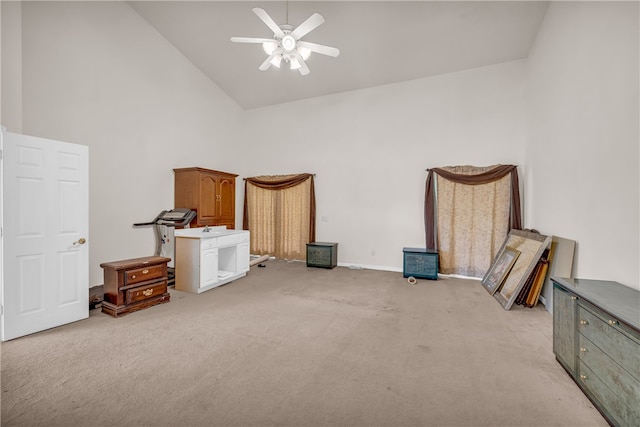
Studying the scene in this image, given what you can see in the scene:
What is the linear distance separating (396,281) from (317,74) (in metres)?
4.36

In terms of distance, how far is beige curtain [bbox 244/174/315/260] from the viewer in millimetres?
6191

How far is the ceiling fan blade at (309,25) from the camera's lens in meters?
2.76

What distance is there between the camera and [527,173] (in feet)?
14.7

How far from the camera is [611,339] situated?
1.55m

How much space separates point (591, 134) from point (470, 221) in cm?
242

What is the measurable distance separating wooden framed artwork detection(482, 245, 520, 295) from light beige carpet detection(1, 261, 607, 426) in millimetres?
608

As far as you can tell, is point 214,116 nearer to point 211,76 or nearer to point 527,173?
point 211,76

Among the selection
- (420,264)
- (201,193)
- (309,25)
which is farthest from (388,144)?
(201,193)

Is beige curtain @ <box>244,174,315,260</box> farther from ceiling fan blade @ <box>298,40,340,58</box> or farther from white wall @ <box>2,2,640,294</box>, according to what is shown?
ceiling fan blade @ <box>298,40,340,58</box>

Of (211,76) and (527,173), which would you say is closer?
(527,173)

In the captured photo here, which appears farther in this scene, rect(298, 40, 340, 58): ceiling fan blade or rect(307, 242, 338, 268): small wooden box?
rect(307, 242, 338, 268): small wooden box

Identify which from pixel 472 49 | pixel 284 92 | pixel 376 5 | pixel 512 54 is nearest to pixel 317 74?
pixel 284 92

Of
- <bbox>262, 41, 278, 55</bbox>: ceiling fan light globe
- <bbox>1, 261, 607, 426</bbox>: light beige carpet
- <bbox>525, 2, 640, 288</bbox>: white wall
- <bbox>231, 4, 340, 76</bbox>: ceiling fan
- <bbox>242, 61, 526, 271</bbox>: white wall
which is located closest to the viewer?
<bbox>1, 261, 607, 426</bbox>: light beige carpet

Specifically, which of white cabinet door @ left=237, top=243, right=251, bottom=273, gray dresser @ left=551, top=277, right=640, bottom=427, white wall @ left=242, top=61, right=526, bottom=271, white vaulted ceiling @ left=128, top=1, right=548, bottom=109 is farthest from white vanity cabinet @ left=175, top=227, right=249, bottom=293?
gray dresser @ left=551, top=277, right=640, bottom=427
